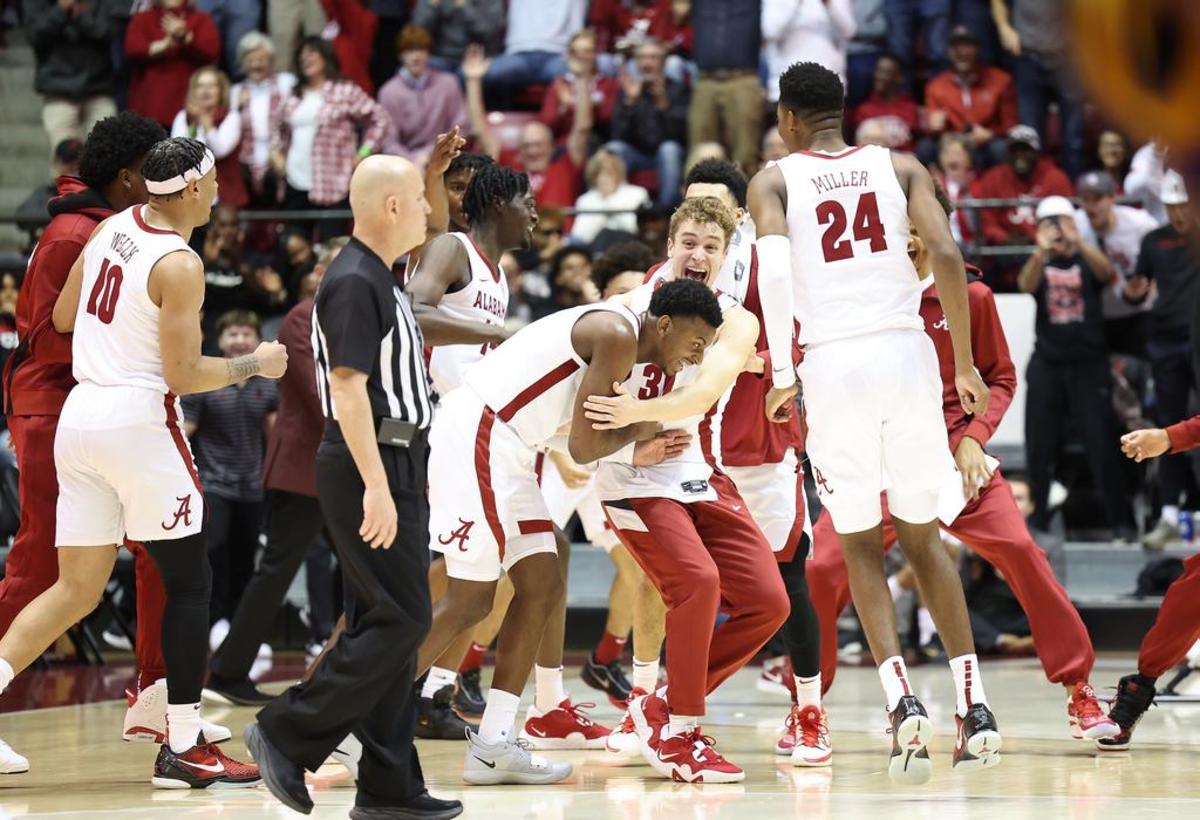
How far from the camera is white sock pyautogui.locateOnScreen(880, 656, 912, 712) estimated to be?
4.96 m

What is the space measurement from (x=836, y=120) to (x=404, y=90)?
879 centimetres

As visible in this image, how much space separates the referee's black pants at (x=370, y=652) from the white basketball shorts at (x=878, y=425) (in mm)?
1610

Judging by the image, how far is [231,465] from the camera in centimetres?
988

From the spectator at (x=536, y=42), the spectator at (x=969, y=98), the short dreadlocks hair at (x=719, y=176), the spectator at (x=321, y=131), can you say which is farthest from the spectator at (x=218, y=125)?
the short dreadlocks hair at (x=719, y=176)

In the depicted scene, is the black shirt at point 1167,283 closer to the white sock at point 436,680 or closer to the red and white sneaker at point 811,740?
the red and white sneaker at point 811,740

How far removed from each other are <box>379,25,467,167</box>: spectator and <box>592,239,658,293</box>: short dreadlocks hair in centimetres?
662

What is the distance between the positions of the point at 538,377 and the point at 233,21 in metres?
10.0

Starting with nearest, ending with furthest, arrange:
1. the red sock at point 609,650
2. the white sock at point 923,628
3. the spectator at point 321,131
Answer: the red sock at point 609,650
the white sock at point 923,628
the spectator at point 321,131

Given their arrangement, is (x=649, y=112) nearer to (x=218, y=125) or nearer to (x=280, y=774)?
(x=218, y=125)

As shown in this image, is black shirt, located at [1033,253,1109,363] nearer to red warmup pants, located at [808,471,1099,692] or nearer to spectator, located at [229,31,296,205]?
red warmup pants, located at [808,471,1099,692]

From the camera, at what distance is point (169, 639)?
513cm

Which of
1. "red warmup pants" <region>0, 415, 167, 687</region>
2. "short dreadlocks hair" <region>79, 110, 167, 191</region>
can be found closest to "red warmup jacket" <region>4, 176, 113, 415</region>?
"red warmup pants" <region>0, 415, 167, 687</region>

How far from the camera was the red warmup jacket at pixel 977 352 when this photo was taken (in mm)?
6145

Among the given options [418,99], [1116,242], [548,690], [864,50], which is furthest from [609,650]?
[864,50]
